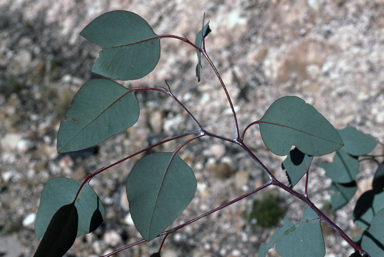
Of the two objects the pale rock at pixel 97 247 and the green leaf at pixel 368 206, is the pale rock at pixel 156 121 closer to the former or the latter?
the pale rock at pixel 97 247

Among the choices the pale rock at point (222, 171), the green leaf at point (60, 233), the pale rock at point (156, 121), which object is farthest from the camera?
the pale rock at point (156, 121)

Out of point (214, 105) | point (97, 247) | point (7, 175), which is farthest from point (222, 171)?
point (7, 175)

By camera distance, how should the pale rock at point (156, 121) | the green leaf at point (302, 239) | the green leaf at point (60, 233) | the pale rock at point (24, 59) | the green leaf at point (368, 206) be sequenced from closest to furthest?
the green leaf at point (60, 233), the green leaf at point (302, 239), the green leaf at point (368, 206), the pale rock at point (156, 121), the pale rock at point (24, 59)

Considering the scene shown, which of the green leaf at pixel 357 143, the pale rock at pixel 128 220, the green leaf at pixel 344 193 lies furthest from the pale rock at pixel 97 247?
the green leaf at pixel 357 143

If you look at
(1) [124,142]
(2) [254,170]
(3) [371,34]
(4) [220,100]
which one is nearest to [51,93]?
(1) [124,142]

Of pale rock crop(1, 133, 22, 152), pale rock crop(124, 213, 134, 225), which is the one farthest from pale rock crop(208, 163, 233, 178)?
pale rock crop(1, 133, 22, 152)

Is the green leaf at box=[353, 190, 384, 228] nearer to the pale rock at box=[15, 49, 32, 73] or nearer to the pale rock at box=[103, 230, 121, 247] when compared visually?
the pale rock at box=[103, 230, 121, 247]
